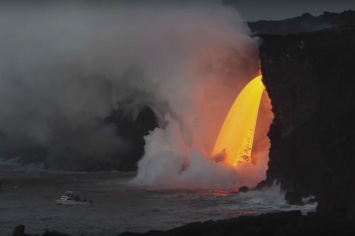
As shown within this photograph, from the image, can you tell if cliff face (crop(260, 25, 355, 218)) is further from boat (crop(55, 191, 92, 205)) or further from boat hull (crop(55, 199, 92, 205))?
boat (crop(55, 191, 92, 205))

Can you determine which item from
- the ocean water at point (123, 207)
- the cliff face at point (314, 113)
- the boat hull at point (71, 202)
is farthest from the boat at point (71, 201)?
the cliff face at point (314, 113)

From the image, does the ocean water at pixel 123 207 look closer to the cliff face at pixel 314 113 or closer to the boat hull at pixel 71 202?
the boat hull at pixel 71 202

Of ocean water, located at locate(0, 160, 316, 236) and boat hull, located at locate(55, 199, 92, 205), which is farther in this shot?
boat hull, located at locate(55, 199, 92, 205)

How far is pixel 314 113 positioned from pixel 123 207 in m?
20.9

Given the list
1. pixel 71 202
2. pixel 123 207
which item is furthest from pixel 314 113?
pixel 71 202

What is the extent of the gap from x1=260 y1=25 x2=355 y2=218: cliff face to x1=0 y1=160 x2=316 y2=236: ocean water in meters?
3.45

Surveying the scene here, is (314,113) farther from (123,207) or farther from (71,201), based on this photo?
(71,201)

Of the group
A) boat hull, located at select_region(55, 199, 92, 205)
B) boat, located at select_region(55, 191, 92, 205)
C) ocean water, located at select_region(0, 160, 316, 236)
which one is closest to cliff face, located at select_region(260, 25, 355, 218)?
ocean water, located at select_region(0, 160, 316, 236)

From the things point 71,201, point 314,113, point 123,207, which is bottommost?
point 123,207

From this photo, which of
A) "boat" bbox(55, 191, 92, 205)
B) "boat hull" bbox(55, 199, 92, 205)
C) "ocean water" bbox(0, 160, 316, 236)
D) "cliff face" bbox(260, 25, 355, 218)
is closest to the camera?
"cliff face" bbox(260, 25, 355, 218)

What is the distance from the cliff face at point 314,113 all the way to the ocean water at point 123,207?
345 centimetres

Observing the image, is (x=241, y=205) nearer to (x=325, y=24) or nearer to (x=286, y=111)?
(x=286, y=111)

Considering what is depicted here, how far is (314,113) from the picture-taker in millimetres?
68688

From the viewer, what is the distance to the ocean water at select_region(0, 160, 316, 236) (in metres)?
57.8
